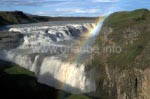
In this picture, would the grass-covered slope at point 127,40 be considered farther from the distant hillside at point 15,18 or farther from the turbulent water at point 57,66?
the distant hillside at point 15,18

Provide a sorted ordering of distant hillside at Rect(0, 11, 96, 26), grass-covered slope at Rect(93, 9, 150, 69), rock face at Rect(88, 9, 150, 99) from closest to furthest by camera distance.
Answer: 1. rock face at Rect(88, 9, 150, 99)
2. grass-covered slope at Rect(93, 9, 150, 69)
3. distant hillside at Rect(0, 11, 96, 26)

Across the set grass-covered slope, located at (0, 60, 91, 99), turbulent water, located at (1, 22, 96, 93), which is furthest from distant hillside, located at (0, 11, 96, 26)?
grass-covered slope, located at (0, 60, 91, 99)

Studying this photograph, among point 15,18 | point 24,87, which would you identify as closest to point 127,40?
point 24,87

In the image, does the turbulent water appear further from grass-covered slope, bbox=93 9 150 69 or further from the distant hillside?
the distant hillside

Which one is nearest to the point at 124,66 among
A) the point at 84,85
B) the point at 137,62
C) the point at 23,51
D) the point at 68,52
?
the point at 137,62

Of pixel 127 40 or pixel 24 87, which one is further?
pixel 24 87

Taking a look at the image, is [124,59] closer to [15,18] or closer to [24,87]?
[24,87]

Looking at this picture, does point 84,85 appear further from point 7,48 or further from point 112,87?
point 7,48

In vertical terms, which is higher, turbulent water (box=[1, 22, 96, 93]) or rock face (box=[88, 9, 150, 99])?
rock face (box=[88, 9, 150, 99])

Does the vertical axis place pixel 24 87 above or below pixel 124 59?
below
